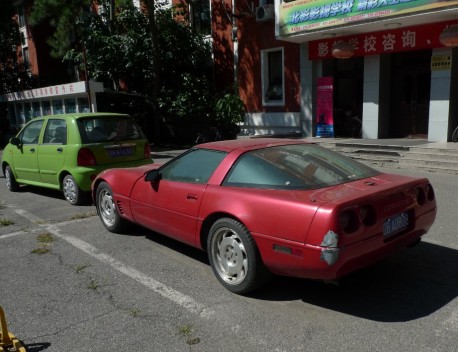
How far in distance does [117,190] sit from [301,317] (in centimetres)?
293

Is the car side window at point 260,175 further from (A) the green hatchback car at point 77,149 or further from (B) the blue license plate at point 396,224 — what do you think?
(A) the green hatchback car at point 77,149

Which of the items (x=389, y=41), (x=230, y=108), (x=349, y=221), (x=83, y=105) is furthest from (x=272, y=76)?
(x=349, y=221)

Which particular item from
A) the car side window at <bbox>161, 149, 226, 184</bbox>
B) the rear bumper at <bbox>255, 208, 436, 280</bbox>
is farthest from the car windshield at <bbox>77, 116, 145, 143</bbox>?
the rear bumper at <bbox>255, 208, 436, 280</bbox>

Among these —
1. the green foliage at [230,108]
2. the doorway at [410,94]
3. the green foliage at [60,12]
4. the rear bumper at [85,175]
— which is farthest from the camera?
the green foliage at [230,108]

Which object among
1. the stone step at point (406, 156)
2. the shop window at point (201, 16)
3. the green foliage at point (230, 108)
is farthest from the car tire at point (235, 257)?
the shop window at point (201, 16)

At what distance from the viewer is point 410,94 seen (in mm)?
13938

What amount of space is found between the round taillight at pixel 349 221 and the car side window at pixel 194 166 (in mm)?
1464

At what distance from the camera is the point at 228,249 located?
152 inches

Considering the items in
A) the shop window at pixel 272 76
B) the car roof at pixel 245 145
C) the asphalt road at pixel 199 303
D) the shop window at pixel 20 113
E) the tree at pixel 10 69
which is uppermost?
the tree at pixel 10 69

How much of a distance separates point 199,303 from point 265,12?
14.0m

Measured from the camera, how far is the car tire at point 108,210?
18.3ft

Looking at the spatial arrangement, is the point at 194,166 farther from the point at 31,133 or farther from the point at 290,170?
the point at 31,133

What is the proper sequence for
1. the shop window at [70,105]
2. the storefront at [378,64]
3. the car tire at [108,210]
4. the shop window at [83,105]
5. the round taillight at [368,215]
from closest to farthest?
the round taillight at [368,215] < the car tire at [108,210] < the storefront at [378,64] < the shop window at [83,105] < the shop window at [70,105]

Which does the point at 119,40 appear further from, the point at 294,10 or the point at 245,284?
the point at 245,284
